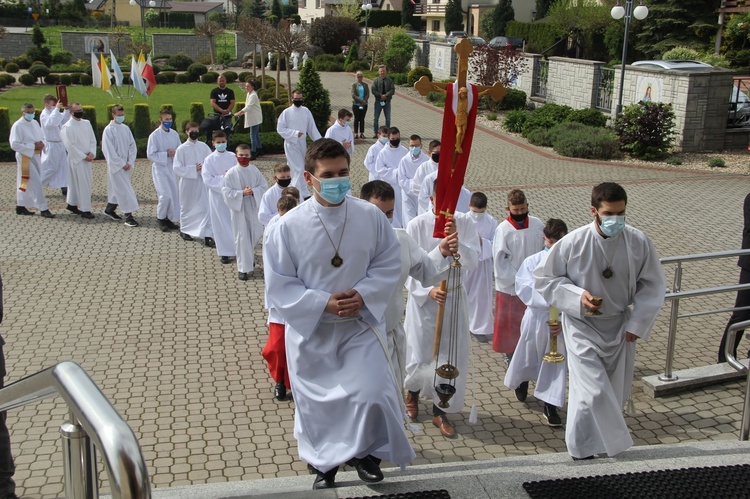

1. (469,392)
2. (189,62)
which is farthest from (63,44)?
(469,392)

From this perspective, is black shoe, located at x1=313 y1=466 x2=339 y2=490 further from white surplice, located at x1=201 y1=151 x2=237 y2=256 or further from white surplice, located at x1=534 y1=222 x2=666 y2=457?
white surplice, located at x1=201 y1=151 x2=237 y2=256

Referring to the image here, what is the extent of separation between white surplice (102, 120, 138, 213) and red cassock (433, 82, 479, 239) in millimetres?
9559

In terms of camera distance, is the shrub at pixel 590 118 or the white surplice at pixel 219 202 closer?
the white surplice at pixel 219 202

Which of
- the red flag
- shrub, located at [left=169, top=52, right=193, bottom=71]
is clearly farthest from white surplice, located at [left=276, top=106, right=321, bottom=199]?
shrub, located at [left=169, top=52, right=193, bottom=71]

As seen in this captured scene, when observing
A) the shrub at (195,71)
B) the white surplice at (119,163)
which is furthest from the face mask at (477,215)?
the shrub at (195,71)

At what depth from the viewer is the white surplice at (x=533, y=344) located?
6812mm

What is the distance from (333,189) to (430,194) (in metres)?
5.80

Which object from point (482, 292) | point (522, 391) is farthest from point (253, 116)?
point (522, 391)

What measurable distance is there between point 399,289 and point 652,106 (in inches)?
640

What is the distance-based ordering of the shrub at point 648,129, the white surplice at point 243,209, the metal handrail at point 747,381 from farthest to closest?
1. the shrub at point 648,129
2. the white surplice at point 243,209
3. the metal handrail at point 747,381

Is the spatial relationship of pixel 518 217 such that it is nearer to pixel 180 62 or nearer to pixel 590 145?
pixel 590 145

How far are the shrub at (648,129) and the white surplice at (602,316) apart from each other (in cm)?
1531

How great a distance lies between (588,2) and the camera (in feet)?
155

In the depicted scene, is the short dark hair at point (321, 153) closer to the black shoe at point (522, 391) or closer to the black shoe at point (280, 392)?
the black shoe at point (280, 392)
